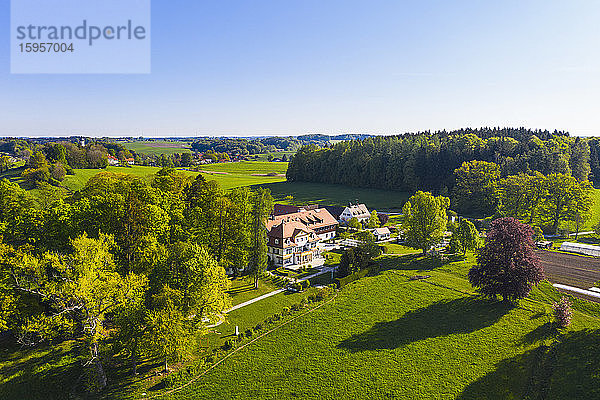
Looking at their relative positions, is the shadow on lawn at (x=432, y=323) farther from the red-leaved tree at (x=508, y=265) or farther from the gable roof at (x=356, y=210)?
the gable roof at (x=356, y=210)

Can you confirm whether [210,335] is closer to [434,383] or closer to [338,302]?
[338,302]

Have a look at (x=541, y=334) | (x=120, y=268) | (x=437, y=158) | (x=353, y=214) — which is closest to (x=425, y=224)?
(x=541, y=334)

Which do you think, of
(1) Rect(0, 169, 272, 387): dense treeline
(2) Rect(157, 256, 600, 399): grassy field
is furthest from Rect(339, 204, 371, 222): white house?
(2) Rect(157, 256, 600, 399): grassy field

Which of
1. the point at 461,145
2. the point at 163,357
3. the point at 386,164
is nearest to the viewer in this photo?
the point at 163,357

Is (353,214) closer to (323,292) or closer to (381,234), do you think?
(381,234)

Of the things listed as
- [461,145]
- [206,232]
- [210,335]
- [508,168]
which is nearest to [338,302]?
[210,335]

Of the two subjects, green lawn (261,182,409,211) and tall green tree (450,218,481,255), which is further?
green lawn (261,182,409,211)

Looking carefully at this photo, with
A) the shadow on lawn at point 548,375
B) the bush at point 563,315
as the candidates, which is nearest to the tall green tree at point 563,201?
the bush at point 563,315

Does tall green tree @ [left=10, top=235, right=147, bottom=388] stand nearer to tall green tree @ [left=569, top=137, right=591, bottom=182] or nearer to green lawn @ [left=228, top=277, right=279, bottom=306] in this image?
green lawn @ [left=228, top=277, right=279, bottom=306]
